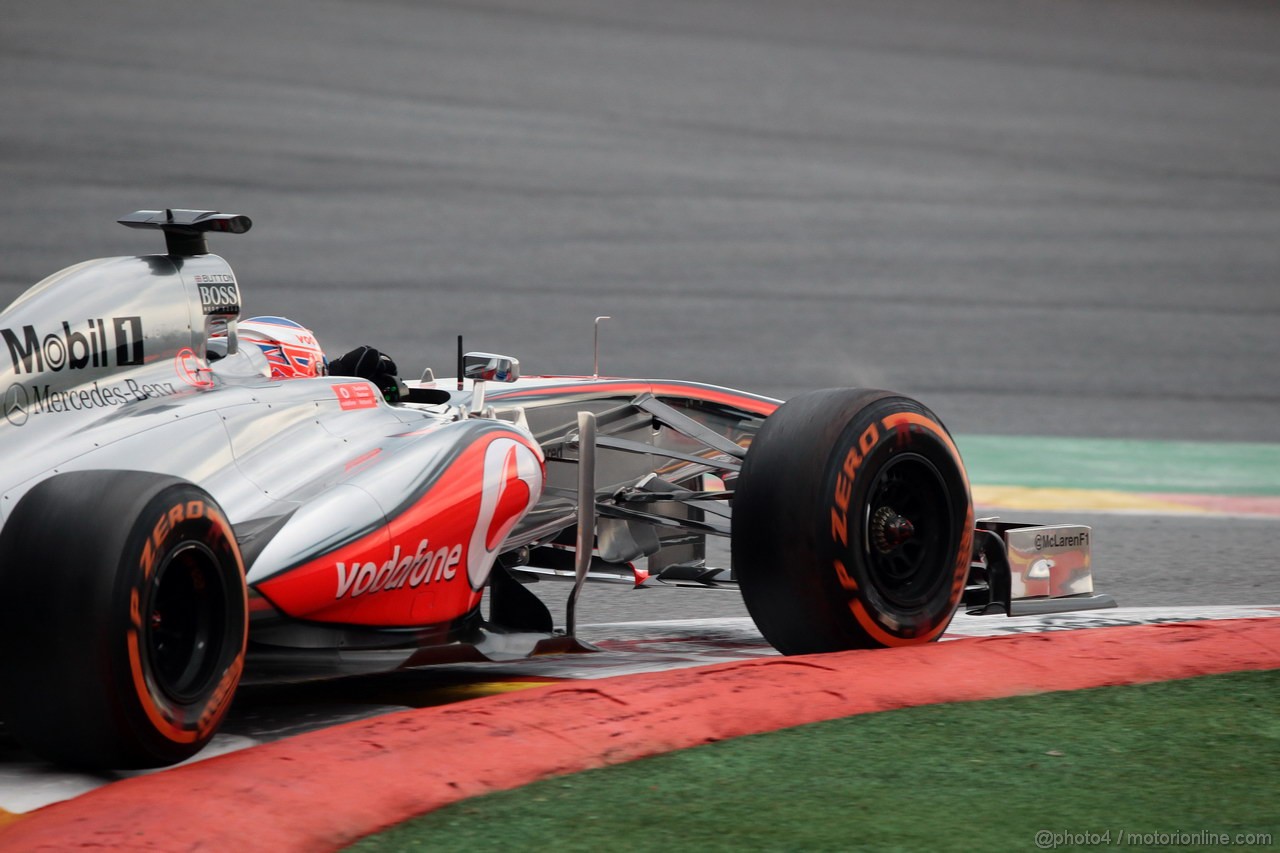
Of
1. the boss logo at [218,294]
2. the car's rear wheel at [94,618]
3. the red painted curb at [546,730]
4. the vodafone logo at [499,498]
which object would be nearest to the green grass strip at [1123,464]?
the red painted curb at [546,730]

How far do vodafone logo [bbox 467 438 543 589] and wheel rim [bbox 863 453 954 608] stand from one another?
3.54ft

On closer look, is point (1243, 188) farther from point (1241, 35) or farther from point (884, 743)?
point (884, 743)

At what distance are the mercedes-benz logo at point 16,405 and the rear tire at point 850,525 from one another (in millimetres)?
2158

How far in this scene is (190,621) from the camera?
4.09 metres

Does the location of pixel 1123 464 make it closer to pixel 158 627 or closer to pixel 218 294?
pixel 218 294

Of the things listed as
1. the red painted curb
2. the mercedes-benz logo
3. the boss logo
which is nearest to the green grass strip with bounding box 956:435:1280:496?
the red painted curb

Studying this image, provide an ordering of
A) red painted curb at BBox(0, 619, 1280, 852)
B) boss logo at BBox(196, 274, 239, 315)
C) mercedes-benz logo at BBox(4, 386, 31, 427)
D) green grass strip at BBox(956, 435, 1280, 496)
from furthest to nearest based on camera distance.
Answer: green grass strip at BBox(956, 435, 1280, 496), boss logo at BBox(196, 274, 239, 315), mercedes-benz logo at BBox(4, 386, 31, 427), red painted curb at BBox(0, 619, 1280, 852)

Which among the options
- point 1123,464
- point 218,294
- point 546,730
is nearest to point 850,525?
point 546,730

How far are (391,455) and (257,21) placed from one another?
23.4 meters

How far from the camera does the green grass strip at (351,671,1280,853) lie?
11.3 ft

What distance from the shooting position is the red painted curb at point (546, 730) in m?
3.42

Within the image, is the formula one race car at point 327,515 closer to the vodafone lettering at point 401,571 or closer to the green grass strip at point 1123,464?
the vodafone lettering at point 401,571

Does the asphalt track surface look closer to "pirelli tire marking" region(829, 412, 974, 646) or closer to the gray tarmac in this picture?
the gray tarmac

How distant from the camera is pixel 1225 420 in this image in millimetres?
15188
